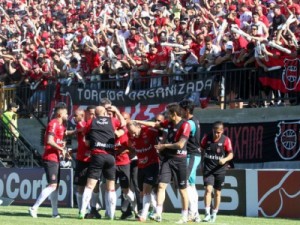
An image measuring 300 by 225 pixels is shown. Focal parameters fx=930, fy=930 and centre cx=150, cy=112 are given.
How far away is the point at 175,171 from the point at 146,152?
41.5 inches

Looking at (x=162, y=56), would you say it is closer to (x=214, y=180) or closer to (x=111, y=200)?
(x=214, y=180)

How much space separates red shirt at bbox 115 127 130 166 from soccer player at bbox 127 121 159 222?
1.15 feet

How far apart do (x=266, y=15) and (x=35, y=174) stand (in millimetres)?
7182

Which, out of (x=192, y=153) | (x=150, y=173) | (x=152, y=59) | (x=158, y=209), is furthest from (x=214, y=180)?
(x=152, y=59)

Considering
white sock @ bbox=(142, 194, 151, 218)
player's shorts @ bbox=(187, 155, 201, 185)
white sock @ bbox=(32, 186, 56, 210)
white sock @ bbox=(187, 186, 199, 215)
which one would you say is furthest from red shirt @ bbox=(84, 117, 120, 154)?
white sock @ bbox=(187, 186, 199, 215)

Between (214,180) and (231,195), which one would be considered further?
(231,195)

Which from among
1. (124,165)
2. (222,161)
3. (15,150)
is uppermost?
(222,161)

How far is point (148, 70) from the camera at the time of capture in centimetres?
2405

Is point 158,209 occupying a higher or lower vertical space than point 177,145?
lower

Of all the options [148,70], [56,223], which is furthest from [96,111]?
[148,70]

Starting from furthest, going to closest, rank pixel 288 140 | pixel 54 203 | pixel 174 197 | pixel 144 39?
pixel 144 39 < pixel 174 197 < pixel 288 140 < pixel 54 203

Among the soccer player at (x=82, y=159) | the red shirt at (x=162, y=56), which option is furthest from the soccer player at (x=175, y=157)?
the red shirt at (x=162, y=56)

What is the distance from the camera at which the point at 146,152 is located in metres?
17.2

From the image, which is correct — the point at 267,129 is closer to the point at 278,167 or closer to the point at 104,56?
the point at 278,167
